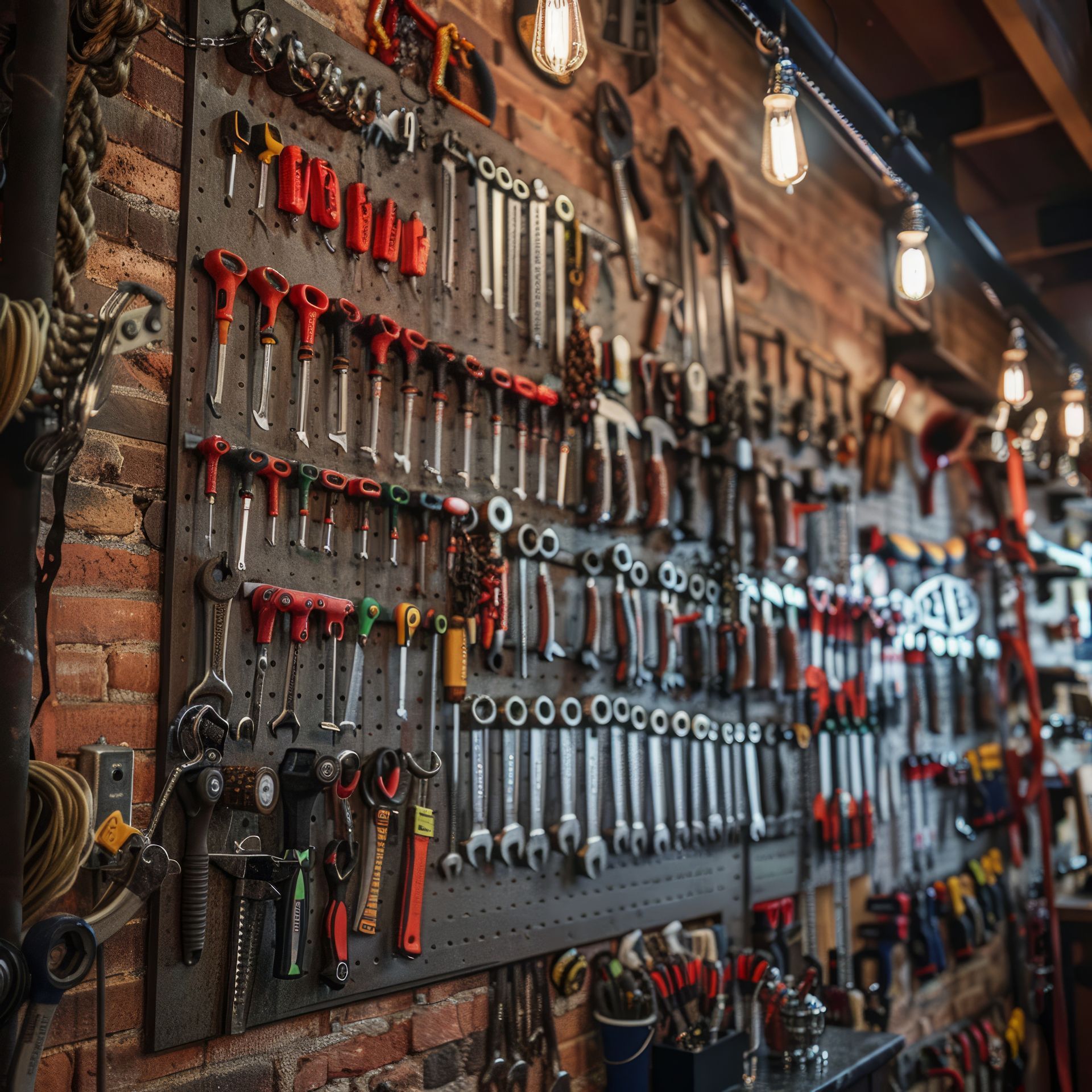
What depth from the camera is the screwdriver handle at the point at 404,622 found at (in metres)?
2.42

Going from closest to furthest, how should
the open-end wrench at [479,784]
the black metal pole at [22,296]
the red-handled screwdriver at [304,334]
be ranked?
1. the black metal pole at [22,296]
2. the red-handled screwdriver at [304,334]
3. the open-end wrench at [479,784]

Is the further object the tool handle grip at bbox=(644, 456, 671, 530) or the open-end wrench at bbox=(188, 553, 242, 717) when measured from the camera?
the tool handle grip at bbox=(644, 456, 671, 530)

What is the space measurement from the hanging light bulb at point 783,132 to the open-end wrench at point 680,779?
60.4 inches

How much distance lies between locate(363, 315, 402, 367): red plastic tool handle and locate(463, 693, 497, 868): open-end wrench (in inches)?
31.8

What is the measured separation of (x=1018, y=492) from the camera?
5.79m

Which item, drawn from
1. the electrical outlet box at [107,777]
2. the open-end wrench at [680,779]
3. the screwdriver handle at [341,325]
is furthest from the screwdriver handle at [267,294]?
the open-end wrench at [680,779]

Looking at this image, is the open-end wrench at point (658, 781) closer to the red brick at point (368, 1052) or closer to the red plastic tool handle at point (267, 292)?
the red brick at point (368, 1052)

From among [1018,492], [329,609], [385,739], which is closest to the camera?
[329,609]

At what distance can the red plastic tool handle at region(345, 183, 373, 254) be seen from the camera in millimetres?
2441

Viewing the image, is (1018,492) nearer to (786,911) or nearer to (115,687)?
(786,911)

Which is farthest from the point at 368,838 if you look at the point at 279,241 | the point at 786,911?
the point at 786,911

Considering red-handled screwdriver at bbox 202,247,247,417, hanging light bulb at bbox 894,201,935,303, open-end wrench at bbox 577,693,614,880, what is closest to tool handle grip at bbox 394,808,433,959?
open-end wrench at bbox 577,693,614,880

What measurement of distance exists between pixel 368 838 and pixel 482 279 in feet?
4.46

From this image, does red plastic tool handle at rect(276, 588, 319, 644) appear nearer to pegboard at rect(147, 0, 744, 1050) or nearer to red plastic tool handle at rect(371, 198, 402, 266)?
pegboard at rect(147, 0, 744, 1050)
